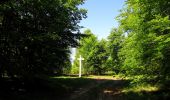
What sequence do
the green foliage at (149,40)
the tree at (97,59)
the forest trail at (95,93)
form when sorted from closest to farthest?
1. the green foliage at (149,40)
2. the forest trail at (95,93)
3. the tree at (97,59)

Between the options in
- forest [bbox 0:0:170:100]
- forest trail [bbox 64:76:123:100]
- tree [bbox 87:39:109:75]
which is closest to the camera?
forest [bbox 0:0:170:100]

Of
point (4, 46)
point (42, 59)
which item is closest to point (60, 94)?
point (42, 59)

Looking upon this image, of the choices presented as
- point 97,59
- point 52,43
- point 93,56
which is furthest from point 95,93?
point 97,59

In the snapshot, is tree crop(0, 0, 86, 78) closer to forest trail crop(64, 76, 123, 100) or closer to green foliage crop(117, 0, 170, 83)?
forest trail crop(64, 76, 123, 100)

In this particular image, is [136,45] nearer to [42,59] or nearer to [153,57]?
[153,57]

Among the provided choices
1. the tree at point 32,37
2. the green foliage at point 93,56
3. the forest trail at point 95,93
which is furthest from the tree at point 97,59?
the tree at point 32,37

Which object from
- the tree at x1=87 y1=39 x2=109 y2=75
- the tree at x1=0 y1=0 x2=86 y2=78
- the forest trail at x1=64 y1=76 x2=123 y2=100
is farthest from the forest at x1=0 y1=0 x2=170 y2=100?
the tree at x1=87 y1=39 x2=109 y2=75

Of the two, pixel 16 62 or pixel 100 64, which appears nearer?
pixel 16 62

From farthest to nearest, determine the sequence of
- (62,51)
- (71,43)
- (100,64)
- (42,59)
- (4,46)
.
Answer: (100,64)
(71,43)
(62,51)
(42,59)
(4,46)

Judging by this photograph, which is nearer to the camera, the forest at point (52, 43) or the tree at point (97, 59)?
the forest at point (52, 43)

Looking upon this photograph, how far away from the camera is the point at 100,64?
226ft

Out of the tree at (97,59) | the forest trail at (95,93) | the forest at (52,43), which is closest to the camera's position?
the forest at (52,43)

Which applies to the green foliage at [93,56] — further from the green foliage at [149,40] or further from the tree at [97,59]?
the green foliage at [149,40]

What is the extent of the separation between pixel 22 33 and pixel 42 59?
9.74 ft
